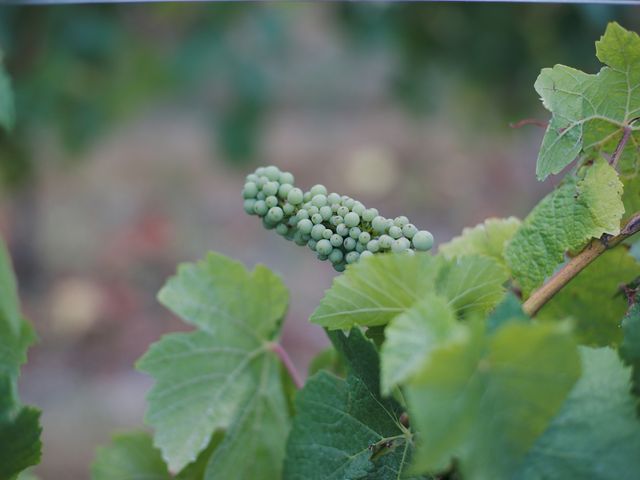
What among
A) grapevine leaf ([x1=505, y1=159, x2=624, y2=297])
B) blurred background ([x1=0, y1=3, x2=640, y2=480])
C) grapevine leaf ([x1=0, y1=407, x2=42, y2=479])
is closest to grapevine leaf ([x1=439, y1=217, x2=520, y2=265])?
grapevine leaf ([x1=505, y1=159, x2=624, y2=297])

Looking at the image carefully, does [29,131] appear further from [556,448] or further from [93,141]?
[556,448]

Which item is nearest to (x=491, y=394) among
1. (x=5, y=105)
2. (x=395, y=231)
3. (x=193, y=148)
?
(x=395, y=231)

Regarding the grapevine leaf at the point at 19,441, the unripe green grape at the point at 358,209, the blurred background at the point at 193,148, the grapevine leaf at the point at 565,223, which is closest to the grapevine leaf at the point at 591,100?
the grapevine leaf at the point at 565,223

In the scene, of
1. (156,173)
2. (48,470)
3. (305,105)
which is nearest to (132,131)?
(156,173)

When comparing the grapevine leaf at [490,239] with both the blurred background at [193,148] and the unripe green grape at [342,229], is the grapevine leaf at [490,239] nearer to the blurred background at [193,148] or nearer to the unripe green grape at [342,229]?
the unripe green grape at [342,229]

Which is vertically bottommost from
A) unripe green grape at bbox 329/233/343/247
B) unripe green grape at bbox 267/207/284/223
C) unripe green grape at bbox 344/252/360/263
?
unripe green grape at bbox 344/252/360/263

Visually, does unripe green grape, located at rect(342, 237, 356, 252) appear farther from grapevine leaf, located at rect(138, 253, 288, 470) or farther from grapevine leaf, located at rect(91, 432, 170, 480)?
grapevine leaf, located at rect(91, 432, 170, 480)

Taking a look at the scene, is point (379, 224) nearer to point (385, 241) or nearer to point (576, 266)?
point (385, 241)
